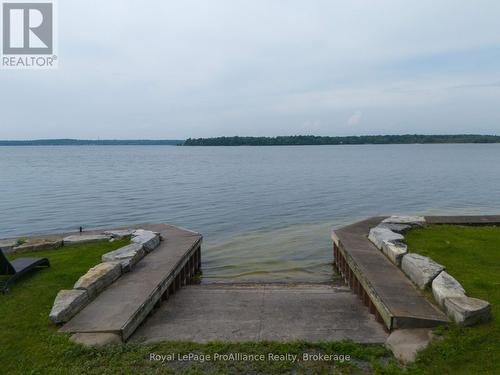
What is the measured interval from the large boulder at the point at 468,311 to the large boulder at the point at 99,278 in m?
6.96

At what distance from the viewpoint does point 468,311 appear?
256 inches

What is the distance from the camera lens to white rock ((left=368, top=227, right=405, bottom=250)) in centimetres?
1120

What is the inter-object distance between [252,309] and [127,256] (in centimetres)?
382

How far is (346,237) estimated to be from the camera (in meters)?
12.8

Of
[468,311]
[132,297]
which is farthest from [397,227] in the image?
[132,297]

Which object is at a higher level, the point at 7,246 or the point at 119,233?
the point at 119,233

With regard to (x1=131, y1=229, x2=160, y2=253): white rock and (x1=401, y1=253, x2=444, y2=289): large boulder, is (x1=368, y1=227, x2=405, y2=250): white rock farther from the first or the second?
(x1=131, y1=229, x2=160, y2=253): white rock

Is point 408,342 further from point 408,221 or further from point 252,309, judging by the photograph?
point 408,221

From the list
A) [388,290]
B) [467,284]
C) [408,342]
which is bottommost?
[408,342]

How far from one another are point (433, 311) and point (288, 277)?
704 centimetres

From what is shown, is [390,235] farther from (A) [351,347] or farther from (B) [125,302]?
(B) [125,302]

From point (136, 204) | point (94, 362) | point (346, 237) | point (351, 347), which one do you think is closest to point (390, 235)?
point (346, 237)

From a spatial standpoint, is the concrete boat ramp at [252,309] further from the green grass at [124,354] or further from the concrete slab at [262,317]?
the green grass at [124,354]

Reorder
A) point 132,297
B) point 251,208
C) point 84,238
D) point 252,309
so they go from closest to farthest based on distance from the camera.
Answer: point 132,297
point 252,309
point 84,238
point 251,208
